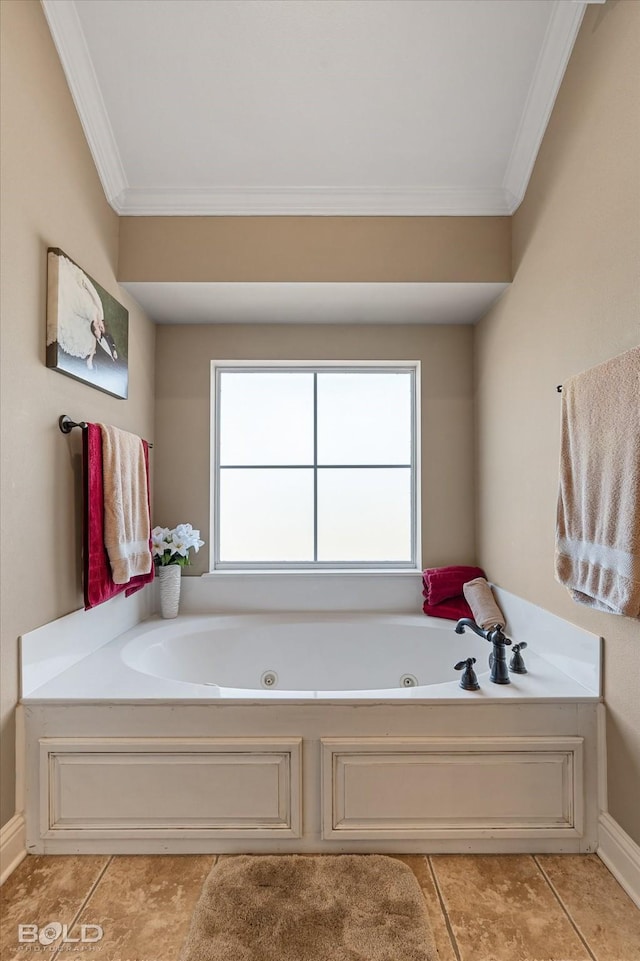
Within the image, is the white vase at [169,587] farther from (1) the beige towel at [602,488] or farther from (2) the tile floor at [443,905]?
(1) the beige towel at [602,488]

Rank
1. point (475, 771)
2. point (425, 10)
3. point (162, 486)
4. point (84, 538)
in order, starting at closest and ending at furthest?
point (475, 771)
point (425, 10)
point (84, 538)
point (162, 486)

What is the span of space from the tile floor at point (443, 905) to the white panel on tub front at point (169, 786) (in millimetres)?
105

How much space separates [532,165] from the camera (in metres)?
2.13

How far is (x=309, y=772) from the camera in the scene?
1.69 metres

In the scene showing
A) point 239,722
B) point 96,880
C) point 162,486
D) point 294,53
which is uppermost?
point 294,53

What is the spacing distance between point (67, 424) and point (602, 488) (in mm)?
1714

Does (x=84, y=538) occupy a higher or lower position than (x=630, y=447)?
lower

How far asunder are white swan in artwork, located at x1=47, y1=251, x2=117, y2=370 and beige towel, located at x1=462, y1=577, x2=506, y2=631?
1.89 meters

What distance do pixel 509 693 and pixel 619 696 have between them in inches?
12.0

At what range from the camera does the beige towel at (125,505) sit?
6.75 feet

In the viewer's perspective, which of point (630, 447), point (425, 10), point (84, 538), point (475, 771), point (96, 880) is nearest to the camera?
point (630, 447)

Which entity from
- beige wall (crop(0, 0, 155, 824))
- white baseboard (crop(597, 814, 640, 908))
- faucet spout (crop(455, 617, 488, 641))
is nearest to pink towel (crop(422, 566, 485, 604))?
faucet spout (crop(455, 617, 488, 641))

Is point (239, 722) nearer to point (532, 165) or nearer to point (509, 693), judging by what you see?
point (509, 693)

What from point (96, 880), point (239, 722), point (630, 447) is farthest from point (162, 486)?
point (630, 447)
